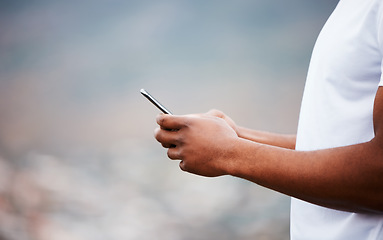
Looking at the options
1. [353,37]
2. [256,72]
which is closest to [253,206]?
[256,72]

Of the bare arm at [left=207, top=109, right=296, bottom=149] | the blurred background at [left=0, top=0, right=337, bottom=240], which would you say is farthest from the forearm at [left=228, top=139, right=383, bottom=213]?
the blurred background at [left=0, top=0, right=337, bottom=240]

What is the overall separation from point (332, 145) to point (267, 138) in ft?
0.76

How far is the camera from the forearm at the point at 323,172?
16.8 inches

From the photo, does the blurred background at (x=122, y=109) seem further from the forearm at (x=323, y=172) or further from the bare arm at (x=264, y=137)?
the forearm at (x=323, y=172)

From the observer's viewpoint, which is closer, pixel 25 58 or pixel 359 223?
pixel 359 223

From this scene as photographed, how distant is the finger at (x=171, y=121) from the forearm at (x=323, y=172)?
0.30ft

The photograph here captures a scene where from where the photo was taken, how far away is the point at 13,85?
6.23 feet

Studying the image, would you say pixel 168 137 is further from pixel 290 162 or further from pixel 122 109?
pixel 122 109

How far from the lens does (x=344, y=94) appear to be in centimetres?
49

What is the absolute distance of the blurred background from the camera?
6.11ft

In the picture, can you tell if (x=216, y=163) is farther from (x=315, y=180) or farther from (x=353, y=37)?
(x=353, y=37)

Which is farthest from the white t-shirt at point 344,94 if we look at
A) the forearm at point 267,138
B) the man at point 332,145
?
the forearm at point 267,138

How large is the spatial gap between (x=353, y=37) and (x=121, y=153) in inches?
61.2

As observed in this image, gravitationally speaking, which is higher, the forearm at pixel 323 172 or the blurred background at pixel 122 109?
the blurred background at pixel 122 109
